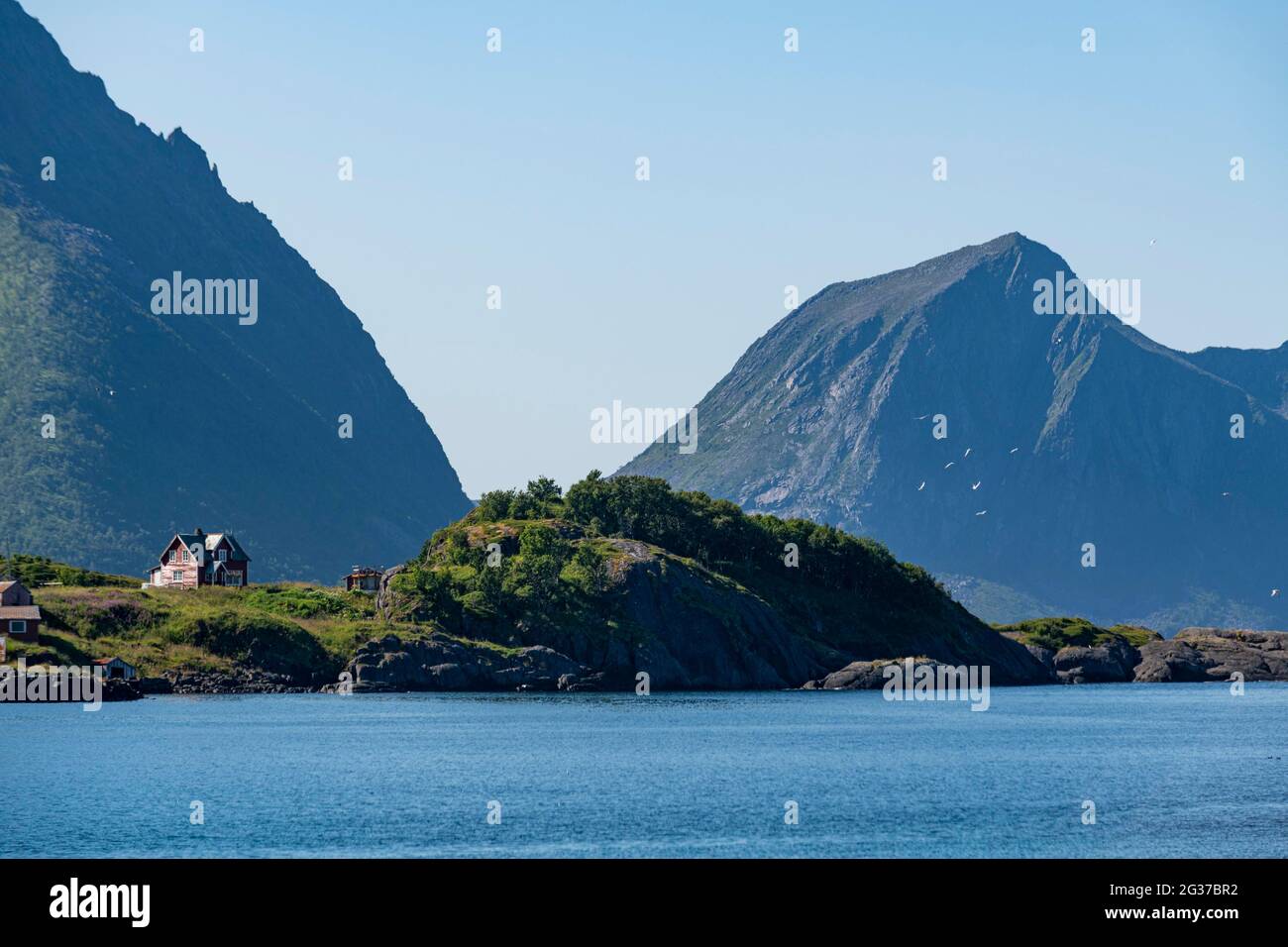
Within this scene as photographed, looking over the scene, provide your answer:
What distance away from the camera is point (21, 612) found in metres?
164

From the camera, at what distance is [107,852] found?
6284 centimetres

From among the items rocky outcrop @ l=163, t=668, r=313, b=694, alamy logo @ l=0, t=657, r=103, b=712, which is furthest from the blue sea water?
rocky outcrop @ l=163, t=668, r=313, b=694

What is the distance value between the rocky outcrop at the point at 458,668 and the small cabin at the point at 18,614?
112ft

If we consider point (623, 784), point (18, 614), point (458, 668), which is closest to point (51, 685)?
point (18, 614)

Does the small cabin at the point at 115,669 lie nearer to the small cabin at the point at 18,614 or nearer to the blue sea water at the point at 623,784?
the small cabin at the point at 18,614

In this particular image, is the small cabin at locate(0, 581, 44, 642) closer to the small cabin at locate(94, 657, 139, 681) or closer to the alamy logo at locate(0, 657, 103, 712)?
the alamy logo at locate(0, 657, 103, 712)

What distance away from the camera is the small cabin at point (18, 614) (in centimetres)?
16175
